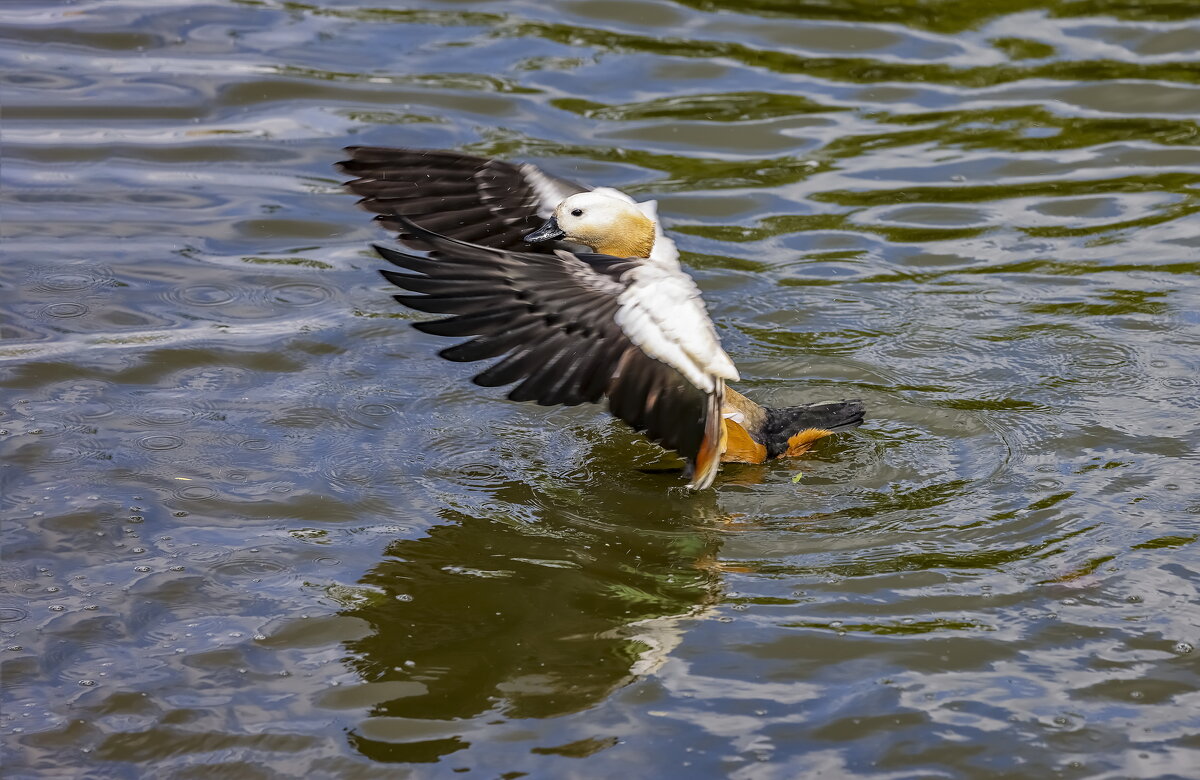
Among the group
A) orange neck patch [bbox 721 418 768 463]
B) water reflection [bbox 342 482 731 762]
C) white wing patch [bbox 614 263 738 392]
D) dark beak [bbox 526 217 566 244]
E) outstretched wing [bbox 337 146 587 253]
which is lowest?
water reflection [bbox 342 482 731 762]

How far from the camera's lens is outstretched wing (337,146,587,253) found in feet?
20.3

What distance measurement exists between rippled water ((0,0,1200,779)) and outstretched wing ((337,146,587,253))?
0.74m

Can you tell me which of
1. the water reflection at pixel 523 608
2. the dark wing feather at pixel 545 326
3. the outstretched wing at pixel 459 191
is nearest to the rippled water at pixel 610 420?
the water reflection at pixel 523 608

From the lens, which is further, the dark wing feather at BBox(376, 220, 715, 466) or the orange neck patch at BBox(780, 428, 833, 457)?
the orange neck patch at BBox(780, 428, 833, 457)

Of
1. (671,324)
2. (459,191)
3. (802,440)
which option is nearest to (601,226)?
(459,191)

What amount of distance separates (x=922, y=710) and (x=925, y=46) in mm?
7485

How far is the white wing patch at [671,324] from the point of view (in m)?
5.01

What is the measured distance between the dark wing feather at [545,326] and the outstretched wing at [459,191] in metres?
1.13

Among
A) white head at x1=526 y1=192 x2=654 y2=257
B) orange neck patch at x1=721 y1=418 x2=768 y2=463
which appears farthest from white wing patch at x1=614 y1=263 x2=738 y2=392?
white head at x1=526 y1=192 x2=654 y2=257

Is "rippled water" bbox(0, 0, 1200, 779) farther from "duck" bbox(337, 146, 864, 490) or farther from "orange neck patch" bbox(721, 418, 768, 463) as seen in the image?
"duck" bbox(337, 146, 864, 490)

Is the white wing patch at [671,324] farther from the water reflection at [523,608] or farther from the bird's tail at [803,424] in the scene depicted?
the bird's tail at [803,424]

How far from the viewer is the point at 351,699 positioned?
4.09 metres

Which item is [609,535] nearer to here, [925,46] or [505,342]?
[505,342]

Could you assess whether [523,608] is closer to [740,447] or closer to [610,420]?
[740,447]
